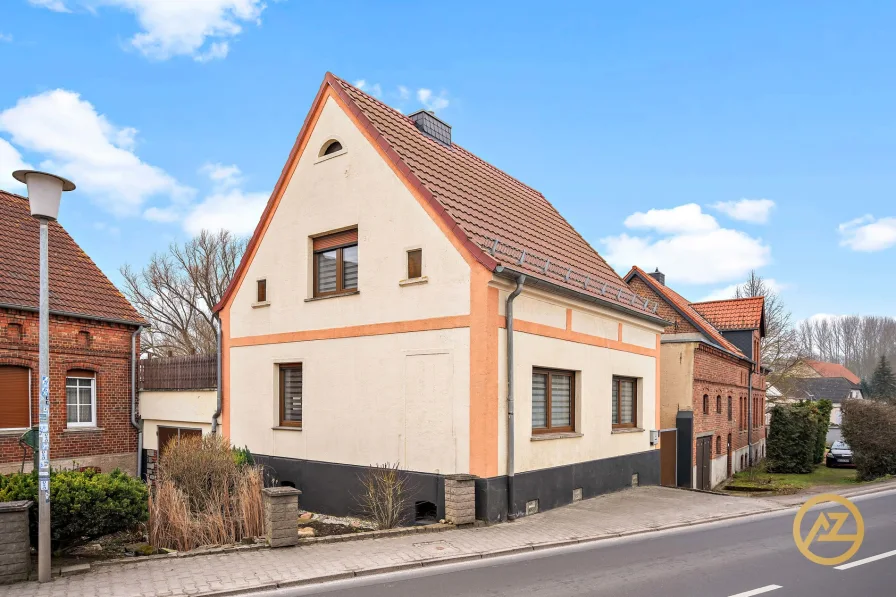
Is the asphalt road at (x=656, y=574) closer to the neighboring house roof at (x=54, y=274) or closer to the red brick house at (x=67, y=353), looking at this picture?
the red brick house at (x=67, y=353)

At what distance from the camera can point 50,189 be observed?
734 cm

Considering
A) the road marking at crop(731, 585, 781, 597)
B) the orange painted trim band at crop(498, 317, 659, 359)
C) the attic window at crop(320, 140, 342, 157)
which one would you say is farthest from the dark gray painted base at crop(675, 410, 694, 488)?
the attic window at crop(320, 140, 342, 157)

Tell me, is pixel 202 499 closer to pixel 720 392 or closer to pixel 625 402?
pixel 625 402

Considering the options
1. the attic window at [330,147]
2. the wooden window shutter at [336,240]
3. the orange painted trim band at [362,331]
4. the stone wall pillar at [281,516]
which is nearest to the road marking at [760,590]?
the stone wall pillar at [281,516]

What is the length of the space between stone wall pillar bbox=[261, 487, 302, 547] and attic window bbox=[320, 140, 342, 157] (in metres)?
7.55

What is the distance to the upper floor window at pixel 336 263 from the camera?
1327cm

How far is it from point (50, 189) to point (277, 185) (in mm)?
7680

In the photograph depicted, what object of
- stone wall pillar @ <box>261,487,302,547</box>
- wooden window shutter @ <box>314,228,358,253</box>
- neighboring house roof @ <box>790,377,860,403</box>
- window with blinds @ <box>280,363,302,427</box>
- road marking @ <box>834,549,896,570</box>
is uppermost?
wooden window shutter @ <box>314,228,358,253</box>

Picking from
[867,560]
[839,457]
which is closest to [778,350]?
[839,457]

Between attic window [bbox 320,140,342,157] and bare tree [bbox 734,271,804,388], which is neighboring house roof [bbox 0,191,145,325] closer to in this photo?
attic window [bbox 320,140,342,157]

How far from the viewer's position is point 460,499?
10.3 m

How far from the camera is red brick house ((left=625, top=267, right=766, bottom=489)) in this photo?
19.5 meters

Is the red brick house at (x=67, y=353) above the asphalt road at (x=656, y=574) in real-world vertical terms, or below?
above

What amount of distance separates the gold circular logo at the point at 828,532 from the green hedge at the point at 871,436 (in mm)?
9226
